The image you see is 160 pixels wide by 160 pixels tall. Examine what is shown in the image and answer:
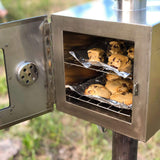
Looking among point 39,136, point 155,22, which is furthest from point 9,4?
point 155,22

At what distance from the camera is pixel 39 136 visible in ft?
9.59

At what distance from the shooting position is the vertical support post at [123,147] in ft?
5.64

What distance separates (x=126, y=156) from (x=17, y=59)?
84 centimetres

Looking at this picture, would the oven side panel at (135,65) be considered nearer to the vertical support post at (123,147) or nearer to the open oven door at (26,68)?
the open oven door at (26,68)

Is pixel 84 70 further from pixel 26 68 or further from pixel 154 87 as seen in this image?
pixel 154 87

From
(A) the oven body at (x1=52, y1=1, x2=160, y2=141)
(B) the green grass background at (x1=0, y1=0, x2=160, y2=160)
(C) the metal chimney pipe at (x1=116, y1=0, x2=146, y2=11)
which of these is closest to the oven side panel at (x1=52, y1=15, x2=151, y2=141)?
(A) the oven body at (x1=52, y1=1, x2=160, y2=141)

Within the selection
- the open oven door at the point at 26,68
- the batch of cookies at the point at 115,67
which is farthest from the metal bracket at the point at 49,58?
the batch of cookies at the point at 115,67

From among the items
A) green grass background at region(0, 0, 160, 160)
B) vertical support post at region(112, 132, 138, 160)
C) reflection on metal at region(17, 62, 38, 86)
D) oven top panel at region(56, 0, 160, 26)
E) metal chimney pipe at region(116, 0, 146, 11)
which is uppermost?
metal chimney pipe at region(116, 0, 146, 11)

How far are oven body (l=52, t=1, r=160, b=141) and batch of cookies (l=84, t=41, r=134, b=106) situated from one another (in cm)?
10

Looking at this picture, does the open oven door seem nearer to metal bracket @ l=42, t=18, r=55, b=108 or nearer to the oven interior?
metal bracket @ l=42, t=18, r=55, b=108

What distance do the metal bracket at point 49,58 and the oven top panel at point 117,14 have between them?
0.09 m

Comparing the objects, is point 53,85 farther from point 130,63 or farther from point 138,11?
point 138,11

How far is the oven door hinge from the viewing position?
149cm

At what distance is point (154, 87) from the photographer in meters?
1.28
